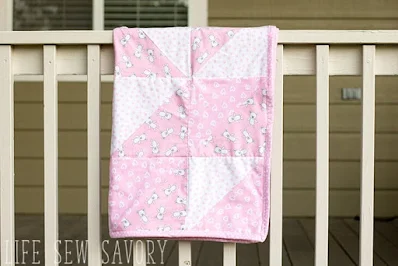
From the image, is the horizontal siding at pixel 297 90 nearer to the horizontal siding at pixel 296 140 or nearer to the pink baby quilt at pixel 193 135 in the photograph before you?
the horizontal siding at pixel 296 140

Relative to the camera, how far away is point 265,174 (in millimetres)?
1933

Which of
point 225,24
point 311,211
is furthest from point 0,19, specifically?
point 311,211

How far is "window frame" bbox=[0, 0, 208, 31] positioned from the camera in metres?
4.66

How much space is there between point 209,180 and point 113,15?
3032 mm

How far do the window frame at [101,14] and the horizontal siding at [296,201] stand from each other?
119 cm

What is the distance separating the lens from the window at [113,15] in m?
4.73

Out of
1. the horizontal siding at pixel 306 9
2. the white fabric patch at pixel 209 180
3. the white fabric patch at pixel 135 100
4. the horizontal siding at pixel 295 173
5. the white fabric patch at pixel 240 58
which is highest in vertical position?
the horizontal siding at pixel 306 9

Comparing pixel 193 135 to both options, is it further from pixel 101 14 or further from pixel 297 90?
pixel 101 14

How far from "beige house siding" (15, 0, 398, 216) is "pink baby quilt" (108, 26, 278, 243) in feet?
8.79

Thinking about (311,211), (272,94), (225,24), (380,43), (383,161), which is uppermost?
(225,24)

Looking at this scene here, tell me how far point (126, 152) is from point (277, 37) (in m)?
0.57

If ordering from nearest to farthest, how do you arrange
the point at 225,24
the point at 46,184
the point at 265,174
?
the point at 265,174
the point at 46,184
the point at 225,24

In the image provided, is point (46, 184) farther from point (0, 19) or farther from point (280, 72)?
point (0, 19)

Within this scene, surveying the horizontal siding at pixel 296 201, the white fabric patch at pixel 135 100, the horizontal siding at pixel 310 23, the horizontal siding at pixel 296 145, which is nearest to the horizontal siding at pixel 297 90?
the horizontal siding at pixel 296 145
